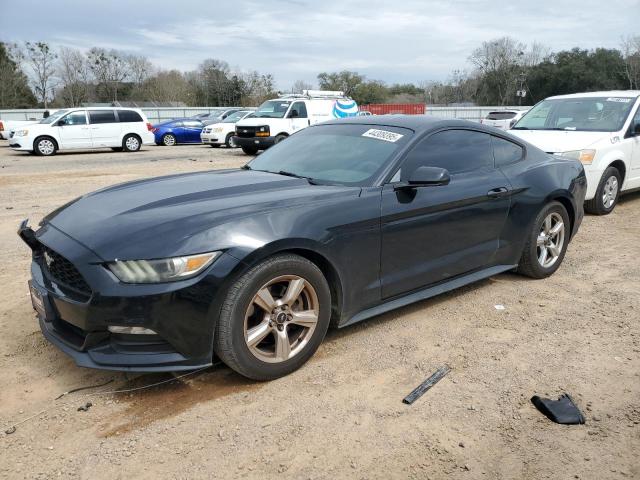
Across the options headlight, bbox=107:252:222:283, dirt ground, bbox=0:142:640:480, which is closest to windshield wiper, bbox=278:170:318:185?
dirt ground, bbox=0:142:640:480

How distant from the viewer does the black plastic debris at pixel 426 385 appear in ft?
9.74

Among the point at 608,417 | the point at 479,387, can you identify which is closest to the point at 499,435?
the point at 479,387

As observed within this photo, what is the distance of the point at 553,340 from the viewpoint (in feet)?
12.2

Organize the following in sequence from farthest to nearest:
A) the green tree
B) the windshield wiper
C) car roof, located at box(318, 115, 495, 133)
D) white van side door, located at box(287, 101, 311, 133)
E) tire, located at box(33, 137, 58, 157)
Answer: the green tree → tire, located at box(33, 137, 58, 157) → white van side door, located at box(287, 101, 311, 133) → car roof, located at box(318, 115, 495, 133) → the windshield wiper

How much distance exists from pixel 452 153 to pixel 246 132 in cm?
1288

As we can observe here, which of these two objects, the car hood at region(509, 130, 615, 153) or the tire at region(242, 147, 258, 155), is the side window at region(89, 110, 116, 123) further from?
the car hood at region(509, 130, 615, 153)

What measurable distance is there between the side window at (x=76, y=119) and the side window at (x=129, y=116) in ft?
3.92

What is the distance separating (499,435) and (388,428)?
561 millimetres

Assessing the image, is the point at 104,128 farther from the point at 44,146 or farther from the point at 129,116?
the point at 44,146

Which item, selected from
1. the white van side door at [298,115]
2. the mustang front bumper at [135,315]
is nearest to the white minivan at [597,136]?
the mustang front bumper at [135,315]

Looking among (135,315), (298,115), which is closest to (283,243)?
(135,315)

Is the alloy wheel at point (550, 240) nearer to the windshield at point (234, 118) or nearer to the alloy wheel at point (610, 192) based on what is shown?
the alloy wheel at point (610, 192)

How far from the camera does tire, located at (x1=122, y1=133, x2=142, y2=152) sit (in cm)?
1898

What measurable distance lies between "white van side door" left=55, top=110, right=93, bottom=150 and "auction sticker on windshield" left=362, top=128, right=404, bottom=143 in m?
16.6
